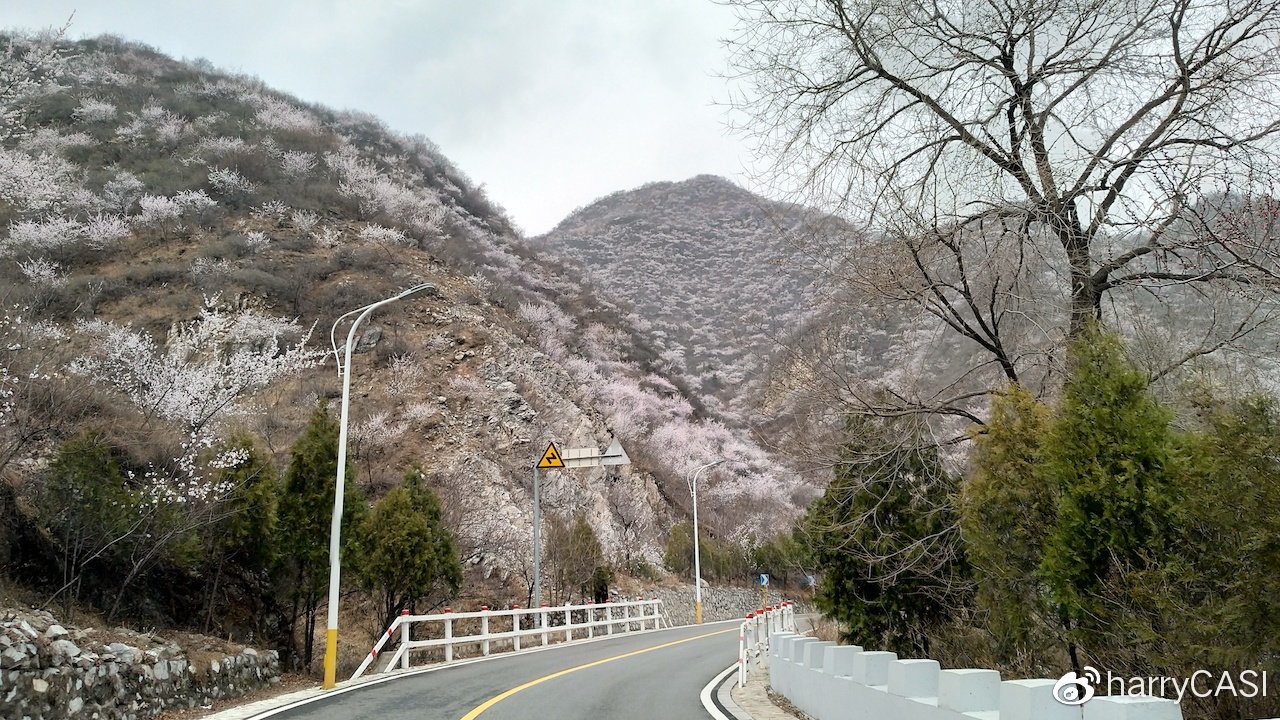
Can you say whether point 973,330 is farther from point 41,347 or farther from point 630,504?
point 630,504

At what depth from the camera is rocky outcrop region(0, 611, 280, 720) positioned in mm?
7602

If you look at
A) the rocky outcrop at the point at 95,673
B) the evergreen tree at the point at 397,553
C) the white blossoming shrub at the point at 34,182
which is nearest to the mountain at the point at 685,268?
the evergreen tree at the point at 397,553

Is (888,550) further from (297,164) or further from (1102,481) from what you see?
(297,164)

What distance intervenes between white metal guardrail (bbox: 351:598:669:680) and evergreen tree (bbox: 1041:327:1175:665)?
1096cm

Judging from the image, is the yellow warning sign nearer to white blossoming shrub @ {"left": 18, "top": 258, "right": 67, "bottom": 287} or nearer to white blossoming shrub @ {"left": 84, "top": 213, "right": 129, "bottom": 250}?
white blossoming shrub @ {"left": 18, "top": 258, "right": 67, "bottom": 287}

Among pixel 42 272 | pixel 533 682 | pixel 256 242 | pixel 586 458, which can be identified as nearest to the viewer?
pixel 533 682

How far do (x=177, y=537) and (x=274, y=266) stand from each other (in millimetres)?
31472

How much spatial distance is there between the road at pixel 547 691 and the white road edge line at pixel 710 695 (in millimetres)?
128

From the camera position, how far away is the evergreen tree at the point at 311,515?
15.6m

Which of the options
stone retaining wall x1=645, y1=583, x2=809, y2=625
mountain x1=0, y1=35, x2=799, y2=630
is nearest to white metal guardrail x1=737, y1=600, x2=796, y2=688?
mountain x1=0, y1=35, x2=799, y2=630

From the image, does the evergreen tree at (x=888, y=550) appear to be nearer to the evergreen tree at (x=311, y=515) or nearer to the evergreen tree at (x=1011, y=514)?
the evergreen tree at (x=1011, y=514)

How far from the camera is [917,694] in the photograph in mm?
5617

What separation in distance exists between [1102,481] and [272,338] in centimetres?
3551

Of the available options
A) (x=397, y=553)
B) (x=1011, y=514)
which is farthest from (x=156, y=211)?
(x=1011, y=514)
